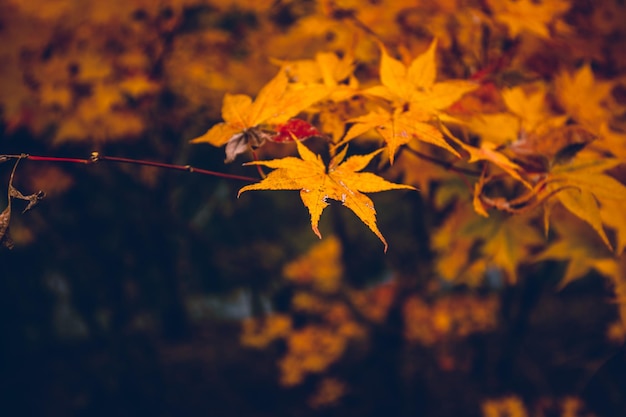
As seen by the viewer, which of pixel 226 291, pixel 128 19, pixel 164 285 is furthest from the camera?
pixel 226 291

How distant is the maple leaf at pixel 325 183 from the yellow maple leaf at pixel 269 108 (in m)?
0.16

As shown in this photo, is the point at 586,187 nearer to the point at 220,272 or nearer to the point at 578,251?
the point at 578,251

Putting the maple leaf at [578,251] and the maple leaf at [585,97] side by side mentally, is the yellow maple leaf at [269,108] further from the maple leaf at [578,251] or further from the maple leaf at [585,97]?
the maple leaf at [585,97]

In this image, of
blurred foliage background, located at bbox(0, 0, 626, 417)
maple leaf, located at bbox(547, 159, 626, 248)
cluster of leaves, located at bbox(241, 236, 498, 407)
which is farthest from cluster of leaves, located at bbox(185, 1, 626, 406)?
cluster of leaves, located at bbox(241, 236, 498, 407)

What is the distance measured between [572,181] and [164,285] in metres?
6.30

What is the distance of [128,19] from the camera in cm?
262

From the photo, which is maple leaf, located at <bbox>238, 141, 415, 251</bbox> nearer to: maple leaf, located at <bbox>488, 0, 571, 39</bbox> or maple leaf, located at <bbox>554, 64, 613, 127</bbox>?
maple leaf, located at <bbox>488, 0, 571, 39</bbox>

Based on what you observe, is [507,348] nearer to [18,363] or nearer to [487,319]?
[487,319]

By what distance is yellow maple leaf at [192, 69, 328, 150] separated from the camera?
44.7 inches

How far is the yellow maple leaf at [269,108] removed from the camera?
3.72 feet

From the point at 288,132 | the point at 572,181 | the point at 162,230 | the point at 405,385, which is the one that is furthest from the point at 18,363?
the point at 572,181

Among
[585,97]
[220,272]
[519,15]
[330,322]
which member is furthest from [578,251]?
[220,272]

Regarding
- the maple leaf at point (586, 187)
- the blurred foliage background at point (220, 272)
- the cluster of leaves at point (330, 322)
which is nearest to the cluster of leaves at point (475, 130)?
the maple leaf at point (586, 187)

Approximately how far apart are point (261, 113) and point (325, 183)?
1.10 feet
